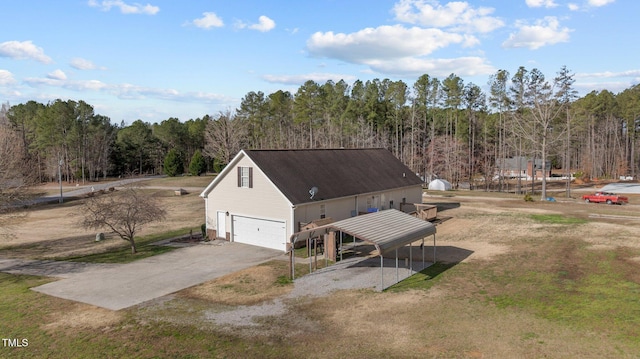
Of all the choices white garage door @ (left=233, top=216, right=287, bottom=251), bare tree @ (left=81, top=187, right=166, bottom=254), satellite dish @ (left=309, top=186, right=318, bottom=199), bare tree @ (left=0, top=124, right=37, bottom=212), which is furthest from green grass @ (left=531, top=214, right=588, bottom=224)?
bare tree @ (left=0, top=124, right=37, bottom=212)

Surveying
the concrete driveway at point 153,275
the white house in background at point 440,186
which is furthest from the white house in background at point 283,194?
the white house in background at point 440,186

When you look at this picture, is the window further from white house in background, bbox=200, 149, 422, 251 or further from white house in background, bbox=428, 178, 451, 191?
white house in background, bbox=428, 178, 451, 191

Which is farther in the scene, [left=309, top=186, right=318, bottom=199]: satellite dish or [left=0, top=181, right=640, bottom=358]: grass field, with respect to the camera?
[left=309, top=186, right=318, bottom=199]: satellite dish

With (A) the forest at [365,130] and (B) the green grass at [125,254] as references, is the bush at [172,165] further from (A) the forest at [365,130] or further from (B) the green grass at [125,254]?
(B) the green grass at [125,254]

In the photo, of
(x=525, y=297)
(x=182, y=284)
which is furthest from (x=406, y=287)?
(x=182, y=284)

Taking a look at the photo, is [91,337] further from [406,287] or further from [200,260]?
[406,287]

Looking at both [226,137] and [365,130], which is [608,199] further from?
[226,137]

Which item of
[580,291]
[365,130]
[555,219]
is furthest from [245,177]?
[365,130]
